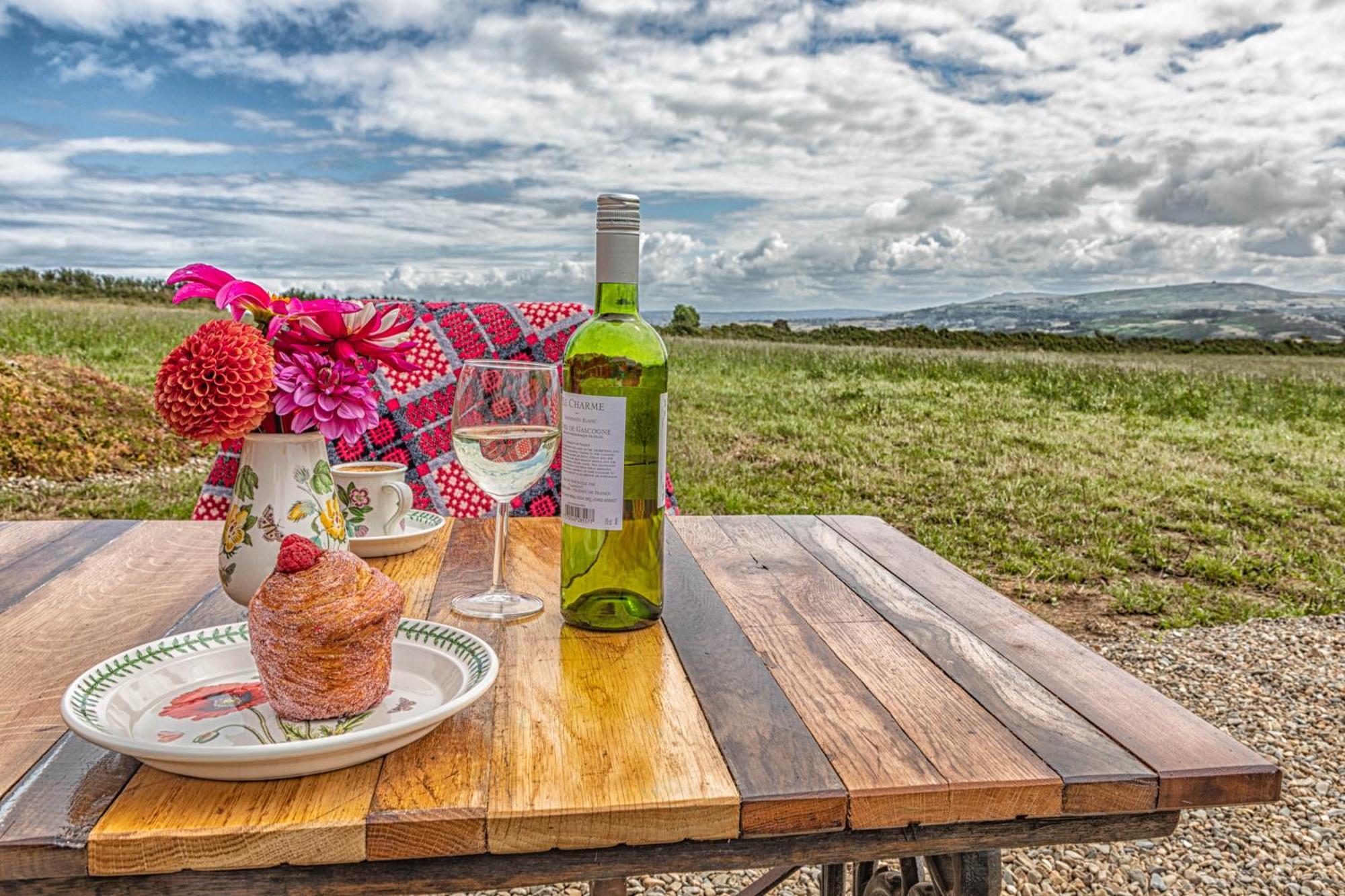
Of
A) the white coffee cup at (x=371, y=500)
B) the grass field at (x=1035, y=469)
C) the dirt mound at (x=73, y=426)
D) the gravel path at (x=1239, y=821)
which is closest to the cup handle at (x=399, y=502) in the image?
the white coffee cup at (x=371, y=500)

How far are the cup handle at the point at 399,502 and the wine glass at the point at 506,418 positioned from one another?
0.44 meters

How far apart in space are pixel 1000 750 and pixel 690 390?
31.5ft

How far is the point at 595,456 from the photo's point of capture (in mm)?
1142

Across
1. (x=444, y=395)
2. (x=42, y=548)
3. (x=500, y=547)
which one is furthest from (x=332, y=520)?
(x=444, y=395)

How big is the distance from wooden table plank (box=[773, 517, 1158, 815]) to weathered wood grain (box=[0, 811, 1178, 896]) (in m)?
0.05

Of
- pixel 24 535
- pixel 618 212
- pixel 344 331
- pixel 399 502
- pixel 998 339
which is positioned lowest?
pixel 998 339

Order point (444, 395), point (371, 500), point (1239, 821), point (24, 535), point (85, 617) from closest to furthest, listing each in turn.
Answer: point (85, 617)
point (371, 500)
point (24, 535)
point (1239, 821)
point (444, 395)

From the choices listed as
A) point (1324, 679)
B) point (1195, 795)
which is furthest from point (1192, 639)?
point (1195, 795)

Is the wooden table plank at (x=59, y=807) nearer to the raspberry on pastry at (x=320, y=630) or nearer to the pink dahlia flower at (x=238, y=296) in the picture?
the raspberry on pastry at (x=320, y=630)

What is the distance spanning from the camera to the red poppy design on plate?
39.1 inches

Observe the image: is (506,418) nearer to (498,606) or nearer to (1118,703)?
(498,606)

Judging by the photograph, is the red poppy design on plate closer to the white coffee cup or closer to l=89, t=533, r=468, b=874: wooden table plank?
l=89, t=533, r=468, b=874: wooden table plank

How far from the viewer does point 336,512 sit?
1.28m

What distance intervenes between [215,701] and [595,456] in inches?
18.3
